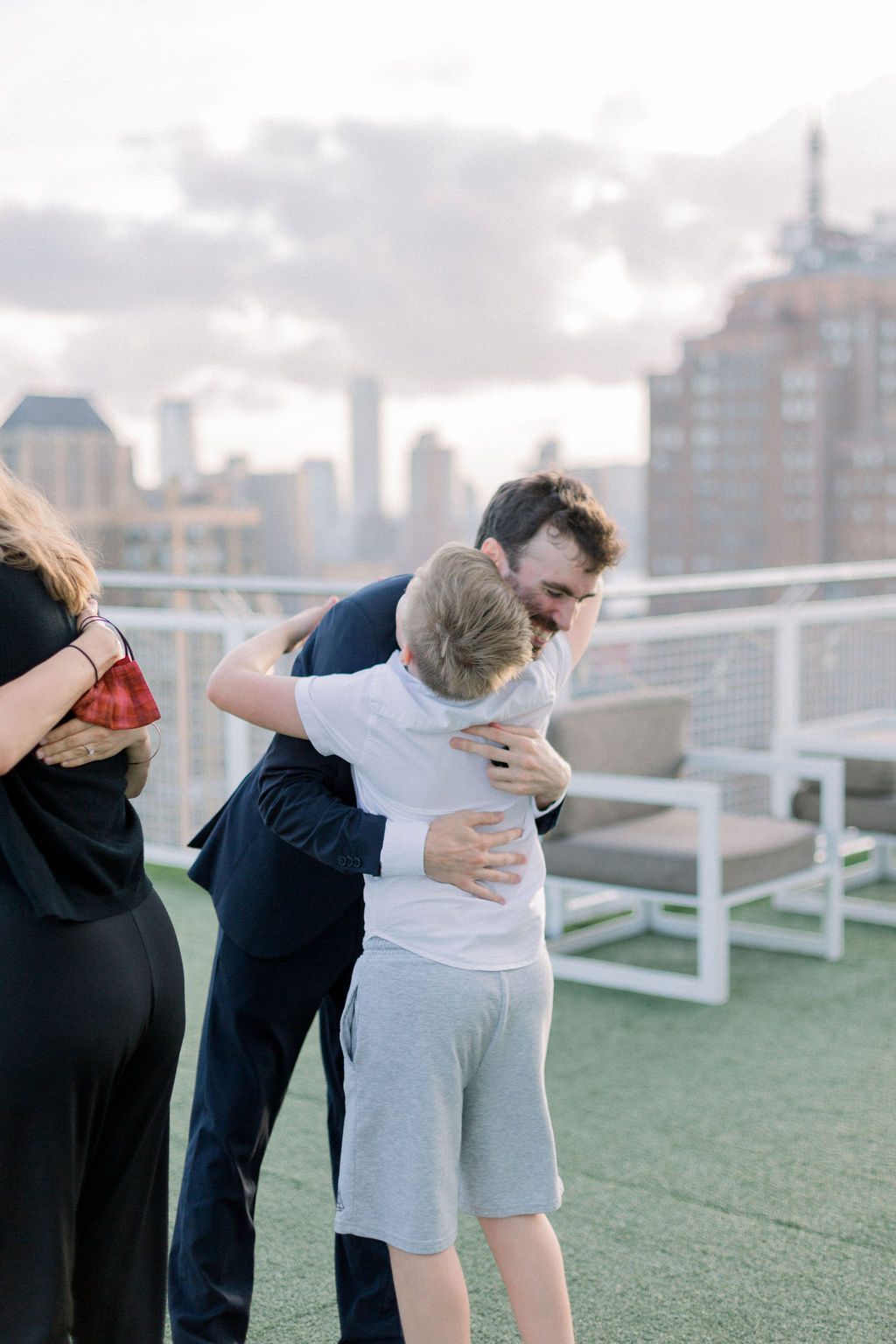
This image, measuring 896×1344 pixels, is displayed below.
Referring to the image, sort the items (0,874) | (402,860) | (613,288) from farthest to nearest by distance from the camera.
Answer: (613,288), (402,860), (0,874)

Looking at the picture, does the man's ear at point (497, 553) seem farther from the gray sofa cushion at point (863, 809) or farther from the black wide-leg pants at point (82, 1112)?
the gray sofa cushion at point (863, 809)

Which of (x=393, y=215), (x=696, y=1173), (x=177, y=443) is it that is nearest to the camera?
(x=696, y=1173)

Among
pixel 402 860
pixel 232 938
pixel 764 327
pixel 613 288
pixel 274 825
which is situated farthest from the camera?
pixel 764 327

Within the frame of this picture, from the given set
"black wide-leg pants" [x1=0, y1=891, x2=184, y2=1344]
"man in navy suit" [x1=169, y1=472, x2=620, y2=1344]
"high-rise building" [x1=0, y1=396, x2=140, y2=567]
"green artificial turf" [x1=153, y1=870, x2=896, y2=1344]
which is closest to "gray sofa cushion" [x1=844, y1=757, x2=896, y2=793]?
"green artificial turf" [x1=153, y1=870, x2=896, y2=1344]

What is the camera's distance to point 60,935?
1428mm

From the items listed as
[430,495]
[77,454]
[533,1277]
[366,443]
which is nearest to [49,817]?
[533,1277]

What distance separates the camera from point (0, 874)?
4.64 ft

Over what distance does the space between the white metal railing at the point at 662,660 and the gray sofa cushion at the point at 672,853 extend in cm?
71

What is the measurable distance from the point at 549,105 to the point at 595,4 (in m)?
27.1

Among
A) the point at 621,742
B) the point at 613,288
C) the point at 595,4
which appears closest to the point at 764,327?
the point at 613,288

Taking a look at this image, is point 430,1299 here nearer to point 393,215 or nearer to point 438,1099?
point 438,1099

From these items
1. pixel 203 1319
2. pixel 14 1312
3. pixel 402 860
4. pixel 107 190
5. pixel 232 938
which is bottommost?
pixel 203 1319

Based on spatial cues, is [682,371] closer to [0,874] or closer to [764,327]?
[764,327]

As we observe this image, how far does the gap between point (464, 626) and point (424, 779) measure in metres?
0.22
